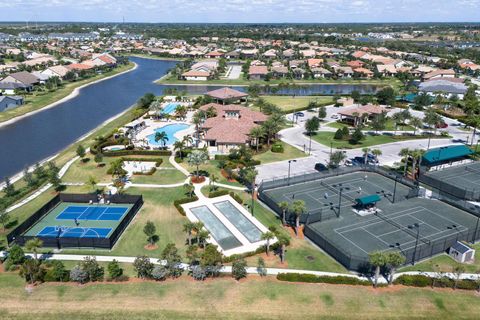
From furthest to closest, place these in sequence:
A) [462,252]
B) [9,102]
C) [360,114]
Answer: [9,102] → [360,114] → [462,252]

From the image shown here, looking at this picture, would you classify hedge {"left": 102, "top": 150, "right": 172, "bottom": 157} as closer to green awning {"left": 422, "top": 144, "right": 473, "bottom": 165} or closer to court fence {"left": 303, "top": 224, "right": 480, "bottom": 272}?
court fence {"left": 303, "top": 224, "right": 480, "bottom": 272}

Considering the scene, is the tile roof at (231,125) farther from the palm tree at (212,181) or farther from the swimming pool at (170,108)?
the palm tree at (212,181)

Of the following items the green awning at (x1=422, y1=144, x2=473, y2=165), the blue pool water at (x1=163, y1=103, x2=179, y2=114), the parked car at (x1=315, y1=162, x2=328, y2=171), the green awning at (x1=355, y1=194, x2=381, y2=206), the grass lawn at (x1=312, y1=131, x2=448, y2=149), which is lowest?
the parked car at (x1=315, y1=162, x2=328, y2=171)

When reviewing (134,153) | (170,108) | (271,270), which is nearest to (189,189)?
(271,270)

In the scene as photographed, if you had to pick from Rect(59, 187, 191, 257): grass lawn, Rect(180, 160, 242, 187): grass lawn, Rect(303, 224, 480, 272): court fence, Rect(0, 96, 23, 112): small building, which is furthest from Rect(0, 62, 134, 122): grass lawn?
Rect(303, 224, 480, 272): court fence

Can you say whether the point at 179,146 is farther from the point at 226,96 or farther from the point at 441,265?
the point at 441,265

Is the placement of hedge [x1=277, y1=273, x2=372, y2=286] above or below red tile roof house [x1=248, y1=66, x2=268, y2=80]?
below
